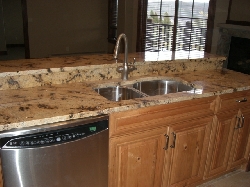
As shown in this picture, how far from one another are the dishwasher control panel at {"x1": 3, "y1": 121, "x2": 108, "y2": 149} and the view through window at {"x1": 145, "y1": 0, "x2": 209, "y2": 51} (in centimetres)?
398

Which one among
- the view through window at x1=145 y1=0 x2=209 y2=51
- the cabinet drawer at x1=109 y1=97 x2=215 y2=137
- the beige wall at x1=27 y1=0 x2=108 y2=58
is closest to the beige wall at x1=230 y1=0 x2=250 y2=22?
the view through window at x1=145 y1=0 x2=209 y2=51

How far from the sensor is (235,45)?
5207mm

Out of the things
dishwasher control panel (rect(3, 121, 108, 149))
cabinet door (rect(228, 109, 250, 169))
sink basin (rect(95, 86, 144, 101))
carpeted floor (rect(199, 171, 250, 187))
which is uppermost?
sink basin (rect(95, 86, 144, 101))

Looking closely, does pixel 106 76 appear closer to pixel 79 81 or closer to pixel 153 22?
pixel 79 81

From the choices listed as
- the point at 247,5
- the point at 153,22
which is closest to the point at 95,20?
the point at 153,22

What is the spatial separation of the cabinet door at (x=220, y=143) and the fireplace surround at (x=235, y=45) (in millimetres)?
2890

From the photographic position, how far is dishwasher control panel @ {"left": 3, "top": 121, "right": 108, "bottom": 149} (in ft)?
4.69

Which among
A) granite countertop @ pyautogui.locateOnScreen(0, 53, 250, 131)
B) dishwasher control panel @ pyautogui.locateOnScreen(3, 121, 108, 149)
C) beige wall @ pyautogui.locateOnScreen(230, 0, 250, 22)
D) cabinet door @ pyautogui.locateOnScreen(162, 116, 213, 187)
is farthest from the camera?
beige wall @ pyautogui.locateOnScreen(230, 0, 250, 22)

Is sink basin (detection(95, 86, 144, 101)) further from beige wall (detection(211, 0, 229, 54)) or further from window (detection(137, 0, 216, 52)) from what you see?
beige wall (detection(211, 0, 229, 54))

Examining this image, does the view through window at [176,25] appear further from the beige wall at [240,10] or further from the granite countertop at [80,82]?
the granite countertop at [80,82]

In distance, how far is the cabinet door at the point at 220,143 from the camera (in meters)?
2.23

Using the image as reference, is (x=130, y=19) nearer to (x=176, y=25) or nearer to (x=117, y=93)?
(x=176, y=25)

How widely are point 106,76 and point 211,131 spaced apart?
3.20 feet

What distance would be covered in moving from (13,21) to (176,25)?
6.59 meters
